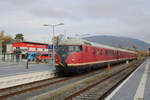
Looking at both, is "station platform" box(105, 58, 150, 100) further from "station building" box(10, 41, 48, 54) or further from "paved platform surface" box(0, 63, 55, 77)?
"station building" box(10, 41, 48, 54)

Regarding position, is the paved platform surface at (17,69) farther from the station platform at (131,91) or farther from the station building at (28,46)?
the station building at (28,46)

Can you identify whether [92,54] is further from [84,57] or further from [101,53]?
[101,53]

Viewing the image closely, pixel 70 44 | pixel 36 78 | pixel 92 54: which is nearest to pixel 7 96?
pixel 36 78

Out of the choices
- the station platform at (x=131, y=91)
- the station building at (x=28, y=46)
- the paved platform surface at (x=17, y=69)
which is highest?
the station building at (x=28, y=46)

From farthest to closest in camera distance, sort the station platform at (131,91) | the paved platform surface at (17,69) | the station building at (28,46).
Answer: the station building at (28,46) → the paved platform surface at (17,69) → the station platform at (131,91)

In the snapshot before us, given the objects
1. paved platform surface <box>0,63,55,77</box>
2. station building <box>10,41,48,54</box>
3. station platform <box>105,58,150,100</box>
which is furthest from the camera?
station building <box>10,41,48,54</box>

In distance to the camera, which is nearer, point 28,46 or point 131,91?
point 131,91

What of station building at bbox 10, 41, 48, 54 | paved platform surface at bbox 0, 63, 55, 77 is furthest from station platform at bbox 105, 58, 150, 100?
station building at bbox 10, 41, 48, 54

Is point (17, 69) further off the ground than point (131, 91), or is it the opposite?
point (17, 69)

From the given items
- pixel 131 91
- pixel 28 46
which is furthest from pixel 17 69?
pixel 28 46

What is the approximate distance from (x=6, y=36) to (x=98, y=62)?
72242 mm

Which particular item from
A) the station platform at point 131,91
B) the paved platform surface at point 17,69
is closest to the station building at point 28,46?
the paved platform surface at point 17,69

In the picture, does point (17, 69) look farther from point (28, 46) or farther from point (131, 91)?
point (28, 46)

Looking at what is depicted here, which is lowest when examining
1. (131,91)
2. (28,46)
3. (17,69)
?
(131,91)
